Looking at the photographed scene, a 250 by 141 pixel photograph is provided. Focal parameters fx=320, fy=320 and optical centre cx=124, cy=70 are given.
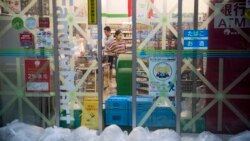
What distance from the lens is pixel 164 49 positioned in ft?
18.8

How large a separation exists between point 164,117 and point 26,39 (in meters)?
2.99

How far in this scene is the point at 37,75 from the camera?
6180 millimetres

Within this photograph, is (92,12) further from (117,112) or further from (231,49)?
(231,49)

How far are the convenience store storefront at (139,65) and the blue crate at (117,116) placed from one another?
0.07 ft

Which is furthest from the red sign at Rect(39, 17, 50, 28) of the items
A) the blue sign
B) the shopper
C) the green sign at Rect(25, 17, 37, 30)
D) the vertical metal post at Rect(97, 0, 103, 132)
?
the shopper

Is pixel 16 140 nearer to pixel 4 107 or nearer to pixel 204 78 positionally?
pixel 4 107

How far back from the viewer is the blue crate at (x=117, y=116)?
21.0 feet

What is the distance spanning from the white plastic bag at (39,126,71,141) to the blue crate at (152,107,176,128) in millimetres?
1638

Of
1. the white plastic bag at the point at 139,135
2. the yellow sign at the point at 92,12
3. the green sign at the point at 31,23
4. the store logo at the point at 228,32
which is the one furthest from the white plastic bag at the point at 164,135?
the green sign at the point at 31,23

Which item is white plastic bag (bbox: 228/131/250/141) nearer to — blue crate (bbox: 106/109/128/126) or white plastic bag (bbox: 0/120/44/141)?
blue crate (bbox: 106/109/128/126)

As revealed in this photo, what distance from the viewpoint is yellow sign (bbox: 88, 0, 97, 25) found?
579 cm

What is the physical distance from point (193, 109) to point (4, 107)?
3701 millimetres

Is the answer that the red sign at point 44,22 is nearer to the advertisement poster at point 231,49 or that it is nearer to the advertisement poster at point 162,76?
the advertisement poster at point 162,76

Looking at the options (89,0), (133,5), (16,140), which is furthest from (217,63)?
(16,140)
